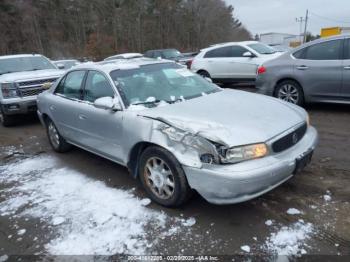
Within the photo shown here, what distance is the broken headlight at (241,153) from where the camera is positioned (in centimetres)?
308

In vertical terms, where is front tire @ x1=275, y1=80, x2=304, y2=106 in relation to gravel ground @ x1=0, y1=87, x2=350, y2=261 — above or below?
above

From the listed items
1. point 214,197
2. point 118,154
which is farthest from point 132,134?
point 214,197

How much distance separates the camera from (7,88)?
8047 mm

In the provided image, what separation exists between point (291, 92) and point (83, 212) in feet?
17.6

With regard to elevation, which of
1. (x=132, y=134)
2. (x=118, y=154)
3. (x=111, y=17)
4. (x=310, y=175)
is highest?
(x=111, y=17)

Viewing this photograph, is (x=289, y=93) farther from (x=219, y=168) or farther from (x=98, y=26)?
(x=98, y=26)

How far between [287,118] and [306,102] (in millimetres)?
4005

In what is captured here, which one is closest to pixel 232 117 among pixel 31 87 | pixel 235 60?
pixel 31 87

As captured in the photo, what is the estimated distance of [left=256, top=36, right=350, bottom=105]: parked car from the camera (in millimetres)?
6523

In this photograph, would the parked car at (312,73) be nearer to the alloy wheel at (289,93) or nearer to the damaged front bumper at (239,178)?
the alloy wheel at (289,93)

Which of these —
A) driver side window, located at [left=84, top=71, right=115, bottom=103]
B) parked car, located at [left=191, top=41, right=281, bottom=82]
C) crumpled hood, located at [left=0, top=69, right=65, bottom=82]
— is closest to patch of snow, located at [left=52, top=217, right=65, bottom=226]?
driver side window, located at [left=84, top=71, right=115, bottom=103]

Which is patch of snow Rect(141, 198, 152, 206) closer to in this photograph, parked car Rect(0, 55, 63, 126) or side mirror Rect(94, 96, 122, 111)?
side mirror Rect(94, 96, 122, 111)

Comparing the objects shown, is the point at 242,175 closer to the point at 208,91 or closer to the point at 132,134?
the point at 132,134

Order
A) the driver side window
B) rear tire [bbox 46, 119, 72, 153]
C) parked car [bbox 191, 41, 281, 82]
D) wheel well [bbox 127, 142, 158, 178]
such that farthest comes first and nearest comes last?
parked car [bbox 191, 41, 281, 82], rear tire [bbox 46, 119, 72, 153], the driver side window, wheel well [bbox 127, 142, 158, 178]
